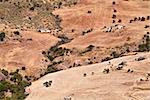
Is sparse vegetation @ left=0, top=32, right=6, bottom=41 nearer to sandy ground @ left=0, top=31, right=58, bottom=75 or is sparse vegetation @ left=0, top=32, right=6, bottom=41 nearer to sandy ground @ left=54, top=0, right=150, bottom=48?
sandy ground @ left=0, top=31, right=58, bottom=75

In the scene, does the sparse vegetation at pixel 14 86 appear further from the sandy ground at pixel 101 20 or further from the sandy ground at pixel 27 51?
the sandy ground at pixel 101 20

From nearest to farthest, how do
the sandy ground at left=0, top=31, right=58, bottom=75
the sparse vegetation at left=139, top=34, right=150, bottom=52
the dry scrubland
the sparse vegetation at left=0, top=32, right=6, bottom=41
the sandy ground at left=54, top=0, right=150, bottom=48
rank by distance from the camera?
the dry scrubland, the sparse vegetation at left=139, top=34, right=150, bottom=52, the sandy ground at left=0, top=31, right=58, bottom=75, the sandy ground at left=54, top=0, right=150, bottom=48, the sparse vegetation at left=0, top=32, right=6, bottom=41

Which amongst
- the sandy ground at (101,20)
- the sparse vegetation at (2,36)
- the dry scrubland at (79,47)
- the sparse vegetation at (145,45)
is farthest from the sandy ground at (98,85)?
the sparse vegetation at (2,36)

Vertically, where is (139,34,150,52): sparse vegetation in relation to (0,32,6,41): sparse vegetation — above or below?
A: below

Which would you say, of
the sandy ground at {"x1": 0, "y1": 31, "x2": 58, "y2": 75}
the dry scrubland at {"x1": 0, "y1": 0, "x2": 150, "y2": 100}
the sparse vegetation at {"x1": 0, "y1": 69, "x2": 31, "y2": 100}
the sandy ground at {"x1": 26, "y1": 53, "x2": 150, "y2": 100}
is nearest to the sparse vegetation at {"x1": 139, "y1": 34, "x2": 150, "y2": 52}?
the dry scrubland at {"x1": 0, "y1": 0, "x2": 150, "y2": 100}

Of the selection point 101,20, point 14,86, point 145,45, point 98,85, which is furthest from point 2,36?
point 98,85

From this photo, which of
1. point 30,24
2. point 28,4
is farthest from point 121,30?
point 28,4

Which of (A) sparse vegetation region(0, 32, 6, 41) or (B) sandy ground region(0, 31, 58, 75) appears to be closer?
(B) sandy ground region(0, 31, 58, 75)

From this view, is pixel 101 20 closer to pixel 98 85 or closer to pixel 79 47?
pixel 79 47

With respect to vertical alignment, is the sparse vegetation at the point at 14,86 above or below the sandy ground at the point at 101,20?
below
